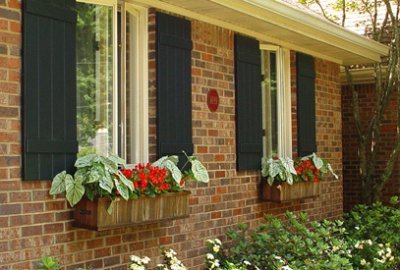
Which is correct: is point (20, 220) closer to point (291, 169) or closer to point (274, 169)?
point (274, 169)

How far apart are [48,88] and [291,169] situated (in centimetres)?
335

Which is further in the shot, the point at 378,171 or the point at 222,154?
the point at 378,171

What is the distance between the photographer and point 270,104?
25.5 feet

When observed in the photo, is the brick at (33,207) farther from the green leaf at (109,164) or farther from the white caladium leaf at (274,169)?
the white caladium leaf at (274,169)

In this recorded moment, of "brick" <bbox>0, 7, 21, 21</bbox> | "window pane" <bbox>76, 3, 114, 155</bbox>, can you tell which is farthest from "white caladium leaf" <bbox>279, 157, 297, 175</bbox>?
"brick" <bbox>0, 7, 21, 21</bbox>

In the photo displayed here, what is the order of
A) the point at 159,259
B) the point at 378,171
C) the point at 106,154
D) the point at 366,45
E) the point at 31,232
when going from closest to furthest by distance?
1. the point at 31,232
2. the point at 106,154
3. the point at 159,259
4. the point at 366,45
5. the point at 378,171

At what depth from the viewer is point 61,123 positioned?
4.69m

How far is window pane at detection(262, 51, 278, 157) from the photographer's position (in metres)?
7.66

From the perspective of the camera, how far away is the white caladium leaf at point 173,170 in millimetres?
5304

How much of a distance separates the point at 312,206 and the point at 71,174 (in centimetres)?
447

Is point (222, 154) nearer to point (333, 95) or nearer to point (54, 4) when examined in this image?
point (54, 4)

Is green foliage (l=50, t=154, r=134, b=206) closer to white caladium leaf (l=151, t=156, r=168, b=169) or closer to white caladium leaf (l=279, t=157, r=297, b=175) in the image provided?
white caladium leaf (l=151, t=156, r=168, b=169)

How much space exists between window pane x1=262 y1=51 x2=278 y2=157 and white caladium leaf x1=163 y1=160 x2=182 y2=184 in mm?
2433

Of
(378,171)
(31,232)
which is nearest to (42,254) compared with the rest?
(31,232)
